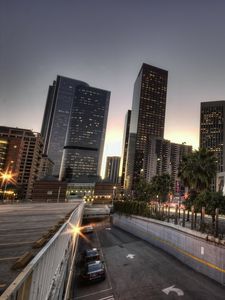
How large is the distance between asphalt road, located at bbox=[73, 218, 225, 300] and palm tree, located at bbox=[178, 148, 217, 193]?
15323 millimetres

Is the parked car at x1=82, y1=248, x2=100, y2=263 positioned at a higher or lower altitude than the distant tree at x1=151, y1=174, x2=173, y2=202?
lower

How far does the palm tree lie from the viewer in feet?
109

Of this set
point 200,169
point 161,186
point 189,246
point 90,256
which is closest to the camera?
point 189,246

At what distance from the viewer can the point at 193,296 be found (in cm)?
1477

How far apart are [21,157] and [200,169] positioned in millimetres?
156246

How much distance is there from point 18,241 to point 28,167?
164 m

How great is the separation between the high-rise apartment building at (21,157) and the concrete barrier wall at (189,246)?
13568cm

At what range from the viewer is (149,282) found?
1728cm

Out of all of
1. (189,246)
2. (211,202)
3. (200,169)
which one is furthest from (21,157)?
(189,246)

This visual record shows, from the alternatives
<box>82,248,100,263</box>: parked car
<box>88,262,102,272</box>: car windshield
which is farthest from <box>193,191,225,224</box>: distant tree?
<box>88,262,102,272</box>: car windshield

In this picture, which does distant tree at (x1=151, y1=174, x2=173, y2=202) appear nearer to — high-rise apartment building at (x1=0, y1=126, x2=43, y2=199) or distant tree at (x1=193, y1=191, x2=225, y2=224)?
distant tree at (x1=193, y1=191, x2=225, y2=224)

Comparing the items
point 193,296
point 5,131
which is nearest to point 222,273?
point 193,296

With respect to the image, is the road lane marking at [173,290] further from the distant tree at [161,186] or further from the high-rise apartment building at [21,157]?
the high-rise apartment building at [21,157]

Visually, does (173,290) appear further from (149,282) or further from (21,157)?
(21,157)
